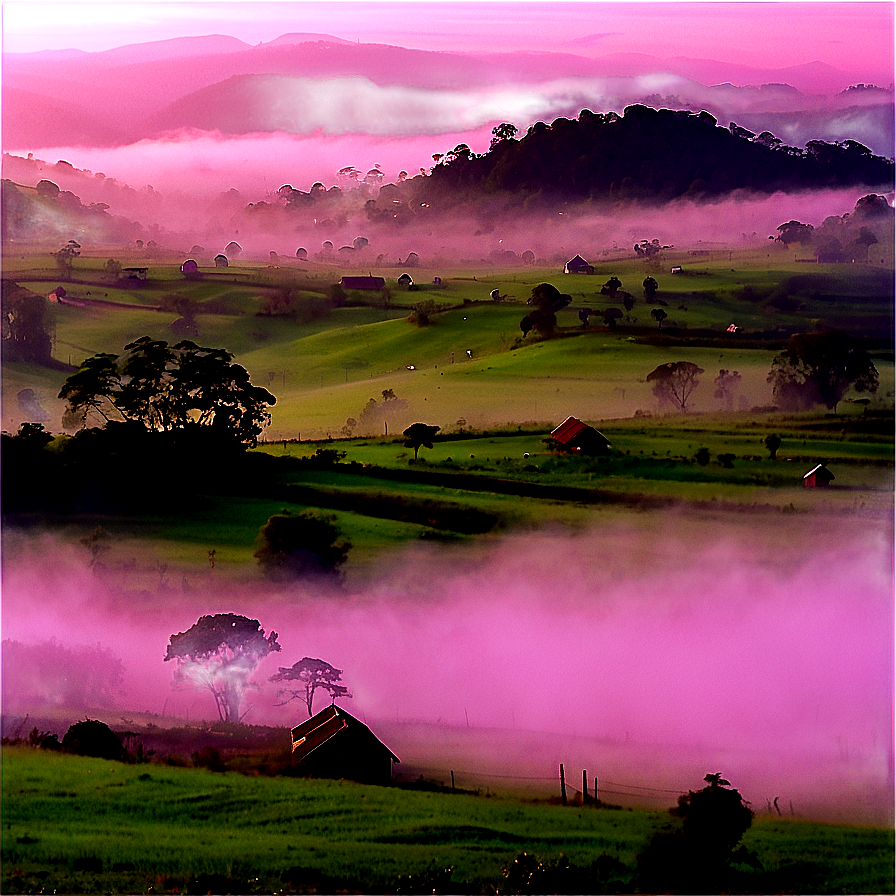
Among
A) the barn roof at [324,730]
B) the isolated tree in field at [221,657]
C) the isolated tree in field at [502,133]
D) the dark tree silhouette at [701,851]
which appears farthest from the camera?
the isolated tree in field at [502,133]

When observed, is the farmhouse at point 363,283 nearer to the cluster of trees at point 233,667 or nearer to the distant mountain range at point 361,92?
the distant mountain range at point 361,92

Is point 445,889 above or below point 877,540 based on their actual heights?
below

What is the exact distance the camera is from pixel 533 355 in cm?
1448

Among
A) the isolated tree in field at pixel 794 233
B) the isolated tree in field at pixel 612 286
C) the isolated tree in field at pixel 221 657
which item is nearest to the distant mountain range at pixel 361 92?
the isolated tree in field at pixel 794 233

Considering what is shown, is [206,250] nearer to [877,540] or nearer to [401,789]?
[401,789]

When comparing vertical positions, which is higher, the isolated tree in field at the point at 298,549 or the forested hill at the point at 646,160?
the forested hill at the point at 646,160

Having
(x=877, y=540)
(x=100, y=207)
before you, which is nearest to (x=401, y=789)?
(x=877, y=540)

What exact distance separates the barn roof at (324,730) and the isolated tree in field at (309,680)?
0.84ft

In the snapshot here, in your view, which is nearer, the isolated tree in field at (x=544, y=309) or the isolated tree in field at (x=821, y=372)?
the isolated tree in field at (x=821, y=372)

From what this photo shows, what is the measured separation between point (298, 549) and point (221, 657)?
1.51m

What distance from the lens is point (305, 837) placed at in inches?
467

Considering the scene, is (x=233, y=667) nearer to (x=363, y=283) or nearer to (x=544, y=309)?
(x=363, y=283)

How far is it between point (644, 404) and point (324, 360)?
4.06 meters

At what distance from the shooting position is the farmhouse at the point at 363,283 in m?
15.2
